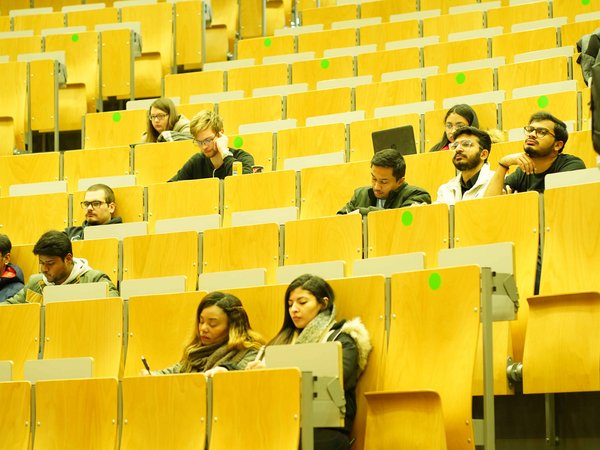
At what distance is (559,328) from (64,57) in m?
3.41

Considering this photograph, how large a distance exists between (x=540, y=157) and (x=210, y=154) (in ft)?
4.20

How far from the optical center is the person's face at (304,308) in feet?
7.82

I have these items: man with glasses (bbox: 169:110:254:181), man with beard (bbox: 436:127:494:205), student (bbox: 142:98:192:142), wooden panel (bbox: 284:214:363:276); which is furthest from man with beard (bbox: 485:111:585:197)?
student (bbox: 142:98:192:142)

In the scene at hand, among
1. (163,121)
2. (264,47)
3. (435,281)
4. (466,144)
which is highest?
(264,47)

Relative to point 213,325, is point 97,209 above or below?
above

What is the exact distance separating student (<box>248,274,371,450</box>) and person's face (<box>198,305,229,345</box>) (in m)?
0.13

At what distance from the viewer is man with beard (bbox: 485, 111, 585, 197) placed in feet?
9.27

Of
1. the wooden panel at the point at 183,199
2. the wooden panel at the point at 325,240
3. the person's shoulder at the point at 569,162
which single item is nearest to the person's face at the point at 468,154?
the person's shoulder at the point at 569,162

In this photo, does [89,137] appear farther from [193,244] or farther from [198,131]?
[193,244]

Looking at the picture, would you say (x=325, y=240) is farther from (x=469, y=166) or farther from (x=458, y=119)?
(x=458, y=119)

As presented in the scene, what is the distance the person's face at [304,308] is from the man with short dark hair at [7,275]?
1.28 metres

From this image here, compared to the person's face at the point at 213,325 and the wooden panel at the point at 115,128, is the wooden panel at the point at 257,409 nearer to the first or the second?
the person's face at the point at 213,325

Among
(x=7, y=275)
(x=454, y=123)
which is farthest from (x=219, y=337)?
(x=454, y=123)

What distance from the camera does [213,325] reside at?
8.15ft
